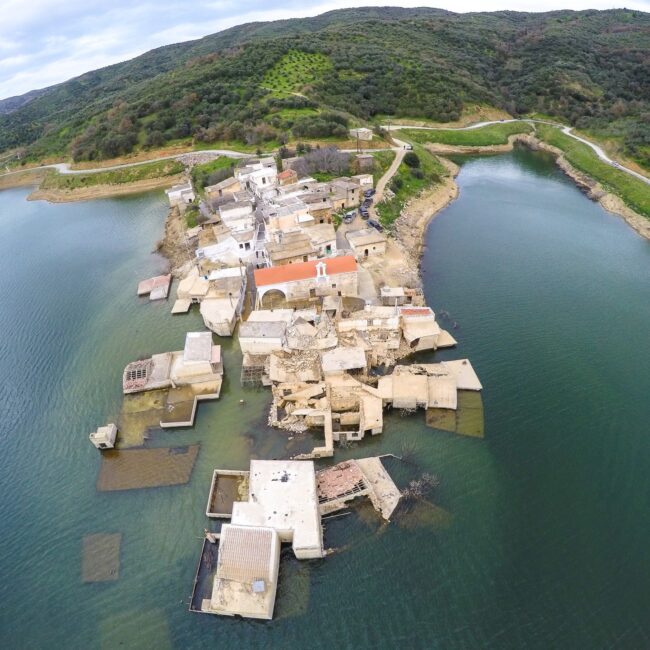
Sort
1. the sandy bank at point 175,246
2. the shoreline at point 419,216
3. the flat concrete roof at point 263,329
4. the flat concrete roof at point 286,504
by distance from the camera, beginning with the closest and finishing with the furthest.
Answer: the flat concrete roof at point 286,504
the flat concrete roof at point 263,329
the shoreline at point 419,216
the sandy bank at point 175,246

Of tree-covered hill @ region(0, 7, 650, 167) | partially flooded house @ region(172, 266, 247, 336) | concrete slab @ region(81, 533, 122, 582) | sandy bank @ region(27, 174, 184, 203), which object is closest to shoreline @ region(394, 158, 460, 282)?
partially flooded house @ region(172, 266, 247, 336)

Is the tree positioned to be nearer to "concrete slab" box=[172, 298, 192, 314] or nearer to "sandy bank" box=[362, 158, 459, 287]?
"sandy bank" box=[362, 158, 459, 287]

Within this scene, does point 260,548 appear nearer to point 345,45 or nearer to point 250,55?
point 250,55

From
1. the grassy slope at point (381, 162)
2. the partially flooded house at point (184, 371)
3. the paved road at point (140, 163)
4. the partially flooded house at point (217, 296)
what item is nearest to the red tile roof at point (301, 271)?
the partially flooded house at point (217, 296)

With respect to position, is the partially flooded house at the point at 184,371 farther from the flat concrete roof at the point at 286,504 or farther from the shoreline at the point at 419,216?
the shoreline at the point at 419,216

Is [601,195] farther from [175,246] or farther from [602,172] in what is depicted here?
[175,246]

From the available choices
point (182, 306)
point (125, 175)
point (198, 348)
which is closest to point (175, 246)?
point (182, 306)

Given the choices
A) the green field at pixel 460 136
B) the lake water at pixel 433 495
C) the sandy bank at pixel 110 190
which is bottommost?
the lake water at pixel 433 495

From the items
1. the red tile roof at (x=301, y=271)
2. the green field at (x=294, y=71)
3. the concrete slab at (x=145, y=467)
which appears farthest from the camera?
the green field at (x=294, y=71)
